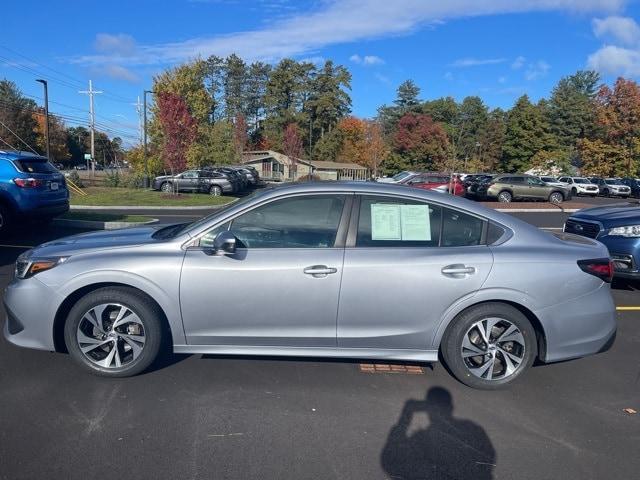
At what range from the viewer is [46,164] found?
33.9 feet

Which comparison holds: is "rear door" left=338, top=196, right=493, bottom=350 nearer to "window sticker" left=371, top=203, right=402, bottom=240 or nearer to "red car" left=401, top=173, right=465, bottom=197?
"window sticker" left=371, top=203, right=402, bottom=240

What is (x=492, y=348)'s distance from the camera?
3932 mm

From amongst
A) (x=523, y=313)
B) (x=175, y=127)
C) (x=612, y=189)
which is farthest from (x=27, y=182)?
(x=612, y=189)

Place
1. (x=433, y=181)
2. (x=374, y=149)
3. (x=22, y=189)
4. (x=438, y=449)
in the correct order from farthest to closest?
(x=374, y=149) → (x=433, y=181) → (x=22, y=189) → (x=438, y=449)

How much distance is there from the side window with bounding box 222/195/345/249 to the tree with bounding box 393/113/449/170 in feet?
188

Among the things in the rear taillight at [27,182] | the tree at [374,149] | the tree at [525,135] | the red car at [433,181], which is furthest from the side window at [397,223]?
the tree at [374,149]

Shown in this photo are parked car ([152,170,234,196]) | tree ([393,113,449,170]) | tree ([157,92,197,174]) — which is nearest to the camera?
tree ([157,92,197,174])

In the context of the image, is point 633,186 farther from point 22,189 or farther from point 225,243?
point 225,243

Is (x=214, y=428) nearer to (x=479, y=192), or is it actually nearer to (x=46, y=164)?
(x=46, y=164)

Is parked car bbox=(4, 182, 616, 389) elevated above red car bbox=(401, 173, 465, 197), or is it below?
below

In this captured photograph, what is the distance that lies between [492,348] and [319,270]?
4.84 ft

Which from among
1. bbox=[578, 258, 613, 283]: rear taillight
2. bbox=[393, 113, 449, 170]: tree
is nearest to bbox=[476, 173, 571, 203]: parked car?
bbox=[578, 258, 613, 283]: rear taillight

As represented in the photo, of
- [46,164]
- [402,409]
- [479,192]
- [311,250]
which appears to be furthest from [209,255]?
[479,192]

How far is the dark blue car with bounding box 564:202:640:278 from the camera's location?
663cm
